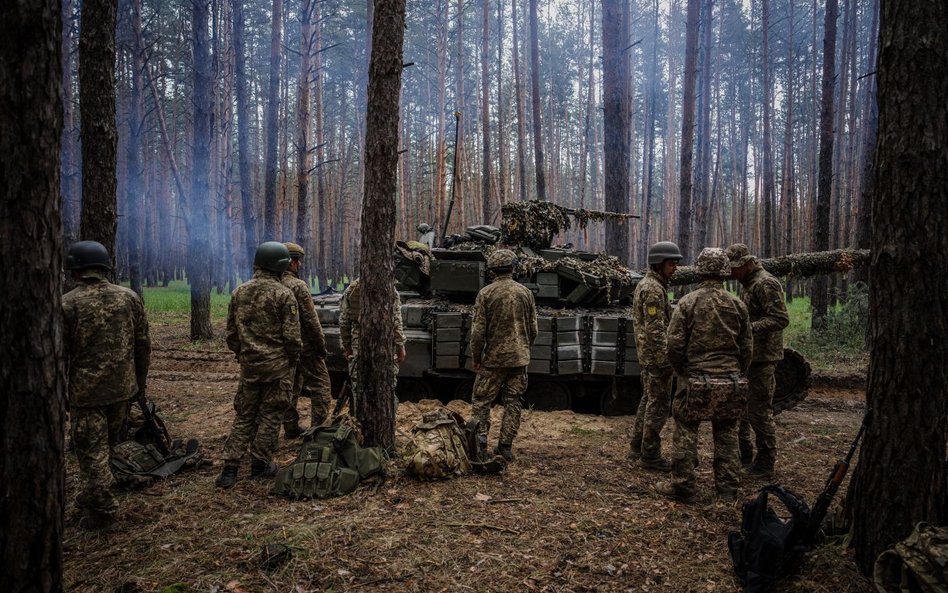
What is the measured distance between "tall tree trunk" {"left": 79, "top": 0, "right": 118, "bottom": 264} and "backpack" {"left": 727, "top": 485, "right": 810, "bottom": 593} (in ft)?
20.9

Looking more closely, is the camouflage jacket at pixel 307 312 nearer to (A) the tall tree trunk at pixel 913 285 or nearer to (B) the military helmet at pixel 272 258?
(B) the military helmet at pixel 272 258

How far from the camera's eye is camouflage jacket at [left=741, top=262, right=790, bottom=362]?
5.66 metres

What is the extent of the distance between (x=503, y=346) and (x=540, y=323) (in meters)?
2.56

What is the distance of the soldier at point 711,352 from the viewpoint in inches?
190

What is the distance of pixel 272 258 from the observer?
5383mm

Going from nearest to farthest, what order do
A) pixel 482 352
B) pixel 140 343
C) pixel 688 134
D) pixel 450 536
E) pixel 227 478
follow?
pixel 450 536, pixel 140 343, pixel 227 478, pixel 482 352, pixel 688 134

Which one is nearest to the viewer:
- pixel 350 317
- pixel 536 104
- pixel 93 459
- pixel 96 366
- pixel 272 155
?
pixel 93 459

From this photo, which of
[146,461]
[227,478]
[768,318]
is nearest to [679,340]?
A: [768,318]

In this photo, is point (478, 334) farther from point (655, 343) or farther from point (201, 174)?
point (201, 174)

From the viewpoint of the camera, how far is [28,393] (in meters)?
2.32

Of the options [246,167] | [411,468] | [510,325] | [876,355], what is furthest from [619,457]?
[246,167]

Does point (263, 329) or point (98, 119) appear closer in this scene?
point (263, 329)

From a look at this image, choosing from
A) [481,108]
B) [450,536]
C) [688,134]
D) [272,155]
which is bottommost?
[450,536]

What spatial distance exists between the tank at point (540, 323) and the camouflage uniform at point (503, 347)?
7.69ft
